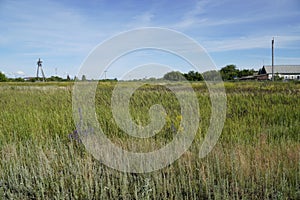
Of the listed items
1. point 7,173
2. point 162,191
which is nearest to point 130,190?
point 162,191

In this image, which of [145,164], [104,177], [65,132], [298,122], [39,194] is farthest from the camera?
[298,122]

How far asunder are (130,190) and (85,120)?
304 cm

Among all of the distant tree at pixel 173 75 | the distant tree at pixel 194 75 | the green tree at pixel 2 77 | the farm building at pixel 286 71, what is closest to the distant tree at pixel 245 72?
the farm building at pixel 286 71

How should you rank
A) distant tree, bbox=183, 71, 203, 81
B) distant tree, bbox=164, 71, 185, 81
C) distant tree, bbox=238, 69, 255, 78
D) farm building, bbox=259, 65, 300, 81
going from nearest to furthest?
distant tree, bbox=164, 71, 185, 81
distant tree, bbox=183, 71, 203, 81
farm building, bbox=259, 65, 300, 81
distant tree, bbox=238, 69, 255, 78

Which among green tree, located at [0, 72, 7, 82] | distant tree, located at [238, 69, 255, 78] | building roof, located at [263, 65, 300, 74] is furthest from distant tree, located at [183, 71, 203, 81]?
green tree, located at [0, 72, 7, 82]

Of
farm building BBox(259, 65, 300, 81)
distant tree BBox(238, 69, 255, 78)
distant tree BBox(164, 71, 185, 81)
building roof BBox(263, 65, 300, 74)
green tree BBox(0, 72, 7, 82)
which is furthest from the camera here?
distant tree BBox(238, 69, 255, 78)

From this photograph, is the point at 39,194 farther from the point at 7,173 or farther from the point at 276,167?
the point at 276,167

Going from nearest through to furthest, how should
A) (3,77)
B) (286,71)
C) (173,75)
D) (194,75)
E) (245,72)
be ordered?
(173,75) → (194,75) → (286,71) → (3,77) → (245,72)

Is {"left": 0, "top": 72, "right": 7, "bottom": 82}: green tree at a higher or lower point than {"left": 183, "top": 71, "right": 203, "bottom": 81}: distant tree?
higher

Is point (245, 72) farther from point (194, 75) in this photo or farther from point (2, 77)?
point (2, 77)

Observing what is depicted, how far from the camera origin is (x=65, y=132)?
179 inches

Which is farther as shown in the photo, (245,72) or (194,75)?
(245,72)

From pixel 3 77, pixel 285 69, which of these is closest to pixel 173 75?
pixel 285 69

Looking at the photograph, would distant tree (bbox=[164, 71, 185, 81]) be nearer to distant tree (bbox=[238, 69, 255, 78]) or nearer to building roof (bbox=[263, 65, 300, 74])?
building roof (bbox=[263, 65, 300, 74])
